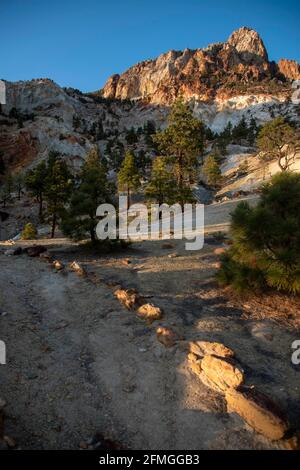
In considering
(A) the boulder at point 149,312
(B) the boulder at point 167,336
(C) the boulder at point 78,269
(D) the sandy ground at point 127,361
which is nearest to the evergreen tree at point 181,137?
(C) the boulder at point 78,269

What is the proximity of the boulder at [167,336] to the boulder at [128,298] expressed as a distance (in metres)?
2.01

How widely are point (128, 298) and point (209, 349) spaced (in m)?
3.83

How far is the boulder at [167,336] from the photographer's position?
8.99 metres

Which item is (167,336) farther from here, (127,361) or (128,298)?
(128,298)

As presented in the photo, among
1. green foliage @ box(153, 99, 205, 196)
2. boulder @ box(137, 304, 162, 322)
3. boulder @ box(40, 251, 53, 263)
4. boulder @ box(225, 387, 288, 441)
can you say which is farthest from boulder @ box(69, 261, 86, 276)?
green foliage @ box(153, 99, 205, 196)

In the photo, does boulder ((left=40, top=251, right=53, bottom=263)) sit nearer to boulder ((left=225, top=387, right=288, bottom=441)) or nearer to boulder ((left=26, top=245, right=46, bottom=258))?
boulder ((left=26, top=245, right=46, bottom=258))

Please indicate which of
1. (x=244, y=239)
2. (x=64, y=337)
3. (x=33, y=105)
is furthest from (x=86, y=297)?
(x=33, y=105)

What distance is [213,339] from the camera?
9.35 meters

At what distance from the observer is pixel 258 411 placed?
6.30m

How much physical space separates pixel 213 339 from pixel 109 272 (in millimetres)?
7572

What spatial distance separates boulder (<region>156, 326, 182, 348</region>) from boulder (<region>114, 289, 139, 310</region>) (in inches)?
79.2

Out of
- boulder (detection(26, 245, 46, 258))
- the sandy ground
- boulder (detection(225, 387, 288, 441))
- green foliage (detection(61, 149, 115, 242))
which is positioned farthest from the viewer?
green foliage (detection(61, 149, 115, 242))

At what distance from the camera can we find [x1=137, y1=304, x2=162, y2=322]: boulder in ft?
34.4
